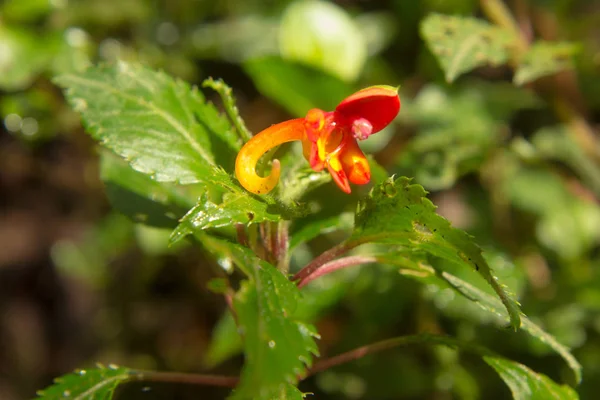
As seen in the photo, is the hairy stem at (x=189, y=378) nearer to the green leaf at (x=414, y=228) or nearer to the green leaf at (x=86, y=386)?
the green leaf at (x=86, y=386)

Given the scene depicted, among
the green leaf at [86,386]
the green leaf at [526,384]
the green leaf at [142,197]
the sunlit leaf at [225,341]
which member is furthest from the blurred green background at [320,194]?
the green leaf at [86,386]

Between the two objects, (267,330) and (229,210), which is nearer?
(267,330)

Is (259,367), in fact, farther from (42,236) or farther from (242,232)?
(42,236)

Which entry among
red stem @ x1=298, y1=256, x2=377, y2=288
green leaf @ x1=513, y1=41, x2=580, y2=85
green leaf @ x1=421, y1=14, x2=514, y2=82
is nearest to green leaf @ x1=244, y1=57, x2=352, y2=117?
green leaf @ x1=421, y1=14, x2=514, y2=82

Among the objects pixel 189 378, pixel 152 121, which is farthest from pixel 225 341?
pixel 152 121

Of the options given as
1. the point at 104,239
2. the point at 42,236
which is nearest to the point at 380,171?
the point at 104,239

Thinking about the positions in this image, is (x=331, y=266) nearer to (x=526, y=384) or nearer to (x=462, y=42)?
(x=526, y=384)
